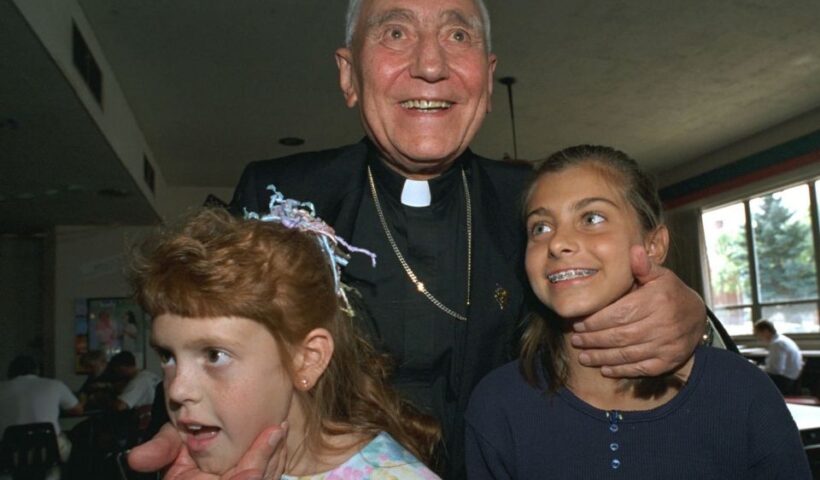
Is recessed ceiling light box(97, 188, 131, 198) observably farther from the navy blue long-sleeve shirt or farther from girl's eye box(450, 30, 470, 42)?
the navy blue long-sleeve shirt

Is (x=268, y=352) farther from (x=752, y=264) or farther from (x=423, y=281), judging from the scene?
(x=752, y=264)

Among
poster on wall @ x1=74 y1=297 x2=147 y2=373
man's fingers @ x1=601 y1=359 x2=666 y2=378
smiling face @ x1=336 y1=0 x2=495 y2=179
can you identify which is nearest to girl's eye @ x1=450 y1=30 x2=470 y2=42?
smiling face @ x1=336 y1=0 x2=495 y2=179

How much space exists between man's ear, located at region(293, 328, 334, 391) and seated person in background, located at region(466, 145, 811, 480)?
0.42m

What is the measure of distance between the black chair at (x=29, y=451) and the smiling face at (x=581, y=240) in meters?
4.63

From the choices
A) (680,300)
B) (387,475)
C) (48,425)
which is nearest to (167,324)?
(387,475)

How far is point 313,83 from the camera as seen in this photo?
6480 mm

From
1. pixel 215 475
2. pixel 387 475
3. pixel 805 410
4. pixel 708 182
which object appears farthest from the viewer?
pixel 708 182

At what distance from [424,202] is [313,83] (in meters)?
4.84

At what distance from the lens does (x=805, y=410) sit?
3979mm

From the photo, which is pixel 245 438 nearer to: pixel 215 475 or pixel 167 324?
pixel 215 475

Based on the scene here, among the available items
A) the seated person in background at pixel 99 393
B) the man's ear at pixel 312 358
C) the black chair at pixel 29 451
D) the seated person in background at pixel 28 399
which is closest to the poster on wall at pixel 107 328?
the seated person in background at pixel 99 393

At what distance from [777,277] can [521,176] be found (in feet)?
31.1

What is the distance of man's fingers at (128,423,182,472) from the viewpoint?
1227mm

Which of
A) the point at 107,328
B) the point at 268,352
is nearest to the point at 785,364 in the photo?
the point at 268,352
